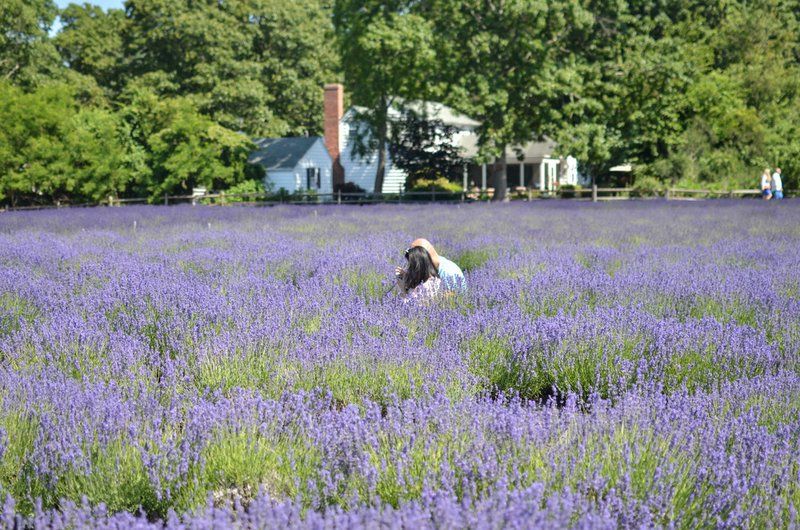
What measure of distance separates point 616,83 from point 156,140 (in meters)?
18.3

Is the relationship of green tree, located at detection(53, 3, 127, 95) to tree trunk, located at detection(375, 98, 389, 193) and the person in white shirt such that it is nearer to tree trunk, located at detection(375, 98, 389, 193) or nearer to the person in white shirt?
tree trunk, located at detection(375, 98, 389, 193)

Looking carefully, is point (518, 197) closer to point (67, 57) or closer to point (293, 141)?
point (293, 141)

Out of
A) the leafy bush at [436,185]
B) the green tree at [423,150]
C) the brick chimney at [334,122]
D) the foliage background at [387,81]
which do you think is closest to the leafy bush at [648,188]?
the foliage background at [387,81]

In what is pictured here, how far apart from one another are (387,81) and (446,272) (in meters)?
27.6

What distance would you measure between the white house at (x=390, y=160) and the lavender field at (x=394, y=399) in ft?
102

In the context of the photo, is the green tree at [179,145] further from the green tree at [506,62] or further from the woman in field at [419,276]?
the woman in field at [419,276]

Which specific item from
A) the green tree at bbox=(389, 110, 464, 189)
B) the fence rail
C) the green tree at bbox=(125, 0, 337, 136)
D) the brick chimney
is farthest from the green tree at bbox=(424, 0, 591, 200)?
the brick chimney

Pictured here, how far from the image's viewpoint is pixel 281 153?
42375mm

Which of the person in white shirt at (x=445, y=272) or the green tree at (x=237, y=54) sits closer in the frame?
the person in white shirt at (x=445, y=272)

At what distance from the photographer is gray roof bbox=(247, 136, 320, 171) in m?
41.1

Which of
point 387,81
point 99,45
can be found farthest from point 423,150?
point 99,45

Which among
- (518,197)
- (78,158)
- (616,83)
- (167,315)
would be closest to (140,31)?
(78,158)

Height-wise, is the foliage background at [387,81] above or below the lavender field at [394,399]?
above

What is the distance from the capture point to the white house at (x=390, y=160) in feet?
131
